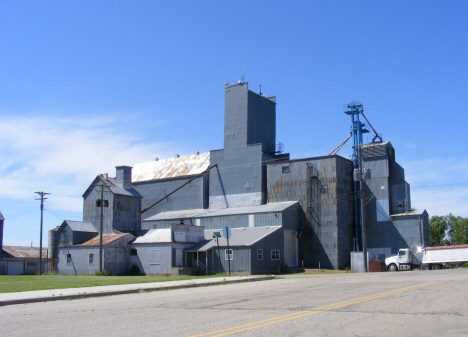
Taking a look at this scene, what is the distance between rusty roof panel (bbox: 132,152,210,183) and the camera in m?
70.2

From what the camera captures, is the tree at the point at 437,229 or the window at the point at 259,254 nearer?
the window at the point at 259,254

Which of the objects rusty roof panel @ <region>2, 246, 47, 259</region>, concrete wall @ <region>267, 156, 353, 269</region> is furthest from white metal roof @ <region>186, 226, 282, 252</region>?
rusty roof panel @ <region>2, 246, 47, 259</region>

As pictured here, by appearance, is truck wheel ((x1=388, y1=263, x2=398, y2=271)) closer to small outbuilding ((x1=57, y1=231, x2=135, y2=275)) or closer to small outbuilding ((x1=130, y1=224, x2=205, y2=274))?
small outbuilding ((x1=130, y1=224, x2=205, y2=274))

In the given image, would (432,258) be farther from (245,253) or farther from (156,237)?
(156,237)

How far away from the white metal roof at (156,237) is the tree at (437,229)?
71.6 metres

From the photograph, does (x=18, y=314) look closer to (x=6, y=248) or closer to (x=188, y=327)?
(x=188, y=327)

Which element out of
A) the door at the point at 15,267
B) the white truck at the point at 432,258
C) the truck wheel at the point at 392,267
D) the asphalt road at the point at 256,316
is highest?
the asphalt road at the point at 256,316

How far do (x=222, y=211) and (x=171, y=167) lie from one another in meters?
18.8

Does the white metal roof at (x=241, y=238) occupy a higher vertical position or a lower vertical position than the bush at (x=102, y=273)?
higher

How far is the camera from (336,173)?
53562mm

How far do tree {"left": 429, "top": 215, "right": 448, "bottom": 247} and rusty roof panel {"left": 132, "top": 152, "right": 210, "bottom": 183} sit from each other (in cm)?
5794

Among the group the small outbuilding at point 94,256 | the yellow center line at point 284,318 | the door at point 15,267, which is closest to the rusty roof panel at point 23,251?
the door at point 15,267

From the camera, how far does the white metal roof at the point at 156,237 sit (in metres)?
48.2

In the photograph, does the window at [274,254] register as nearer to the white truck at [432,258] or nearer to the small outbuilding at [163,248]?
the small outbuilding at [163,248]
